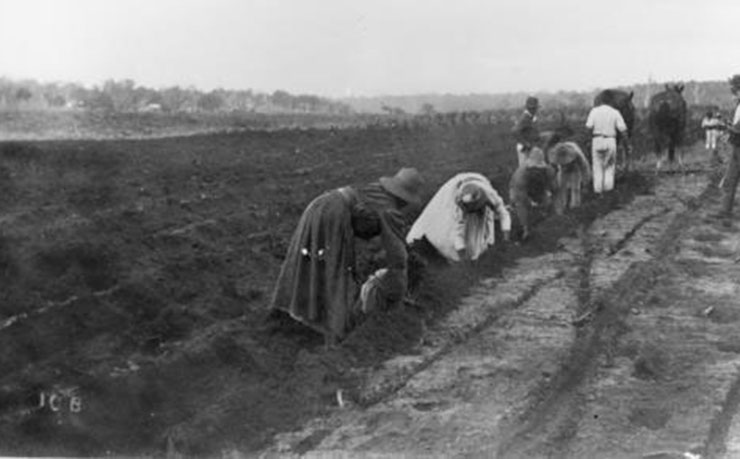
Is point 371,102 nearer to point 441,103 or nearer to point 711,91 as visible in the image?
point 441,103

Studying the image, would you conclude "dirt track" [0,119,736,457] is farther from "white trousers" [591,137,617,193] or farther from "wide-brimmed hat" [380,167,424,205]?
"wide-brimmed hat" [380,167,424,205]

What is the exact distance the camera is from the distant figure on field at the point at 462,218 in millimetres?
6812

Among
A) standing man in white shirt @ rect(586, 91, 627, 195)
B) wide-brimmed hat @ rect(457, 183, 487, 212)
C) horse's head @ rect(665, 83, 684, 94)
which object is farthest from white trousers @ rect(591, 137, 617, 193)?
wide-brimmed hat @ rect(457, 183, 487, 212)

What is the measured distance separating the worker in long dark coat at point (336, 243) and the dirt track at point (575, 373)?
53cm

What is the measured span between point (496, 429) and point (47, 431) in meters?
2.12

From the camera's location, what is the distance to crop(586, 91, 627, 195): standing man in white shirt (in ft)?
33.9

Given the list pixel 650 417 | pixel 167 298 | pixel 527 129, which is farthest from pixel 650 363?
pixel 527 129

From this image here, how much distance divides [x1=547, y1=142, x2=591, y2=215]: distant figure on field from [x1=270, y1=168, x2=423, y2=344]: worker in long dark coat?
4.28 m

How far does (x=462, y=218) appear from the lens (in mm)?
6953

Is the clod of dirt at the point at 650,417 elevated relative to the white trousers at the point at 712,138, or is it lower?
lower

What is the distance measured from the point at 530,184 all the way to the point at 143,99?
27.7 feet

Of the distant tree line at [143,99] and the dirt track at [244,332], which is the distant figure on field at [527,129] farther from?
the distant tree line at [143,99]

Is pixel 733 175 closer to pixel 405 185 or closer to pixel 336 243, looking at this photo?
pixel 405 185

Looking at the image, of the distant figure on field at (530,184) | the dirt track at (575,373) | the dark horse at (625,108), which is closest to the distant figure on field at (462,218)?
the dirt track at (575,373)
